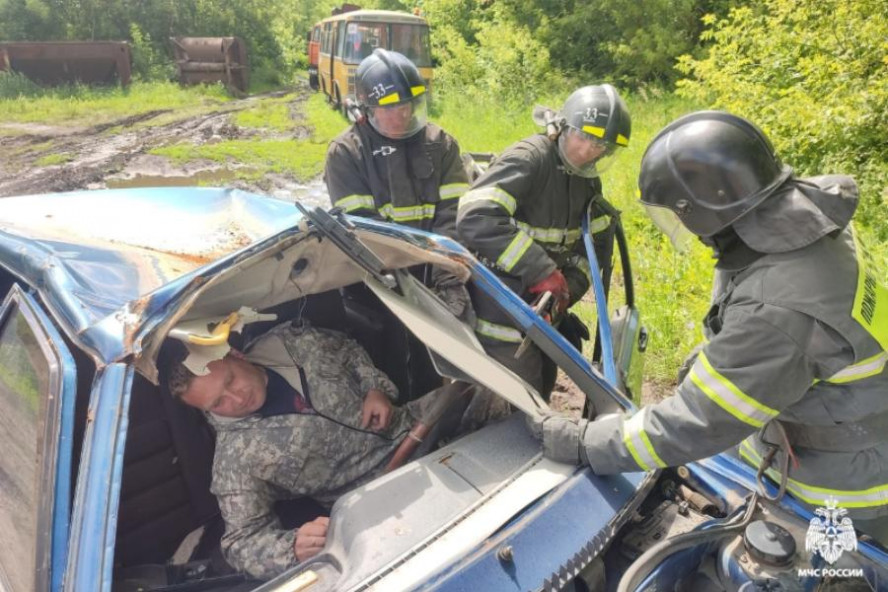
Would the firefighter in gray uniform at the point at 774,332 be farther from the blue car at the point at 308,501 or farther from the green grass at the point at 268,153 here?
the green grass at the point at 268,153

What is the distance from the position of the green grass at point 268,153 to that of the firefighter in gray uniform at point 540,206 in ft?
23.6

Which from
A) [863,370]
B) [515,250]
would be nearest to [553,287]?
[515,250]

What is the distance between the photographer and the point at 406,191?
11.4 feet

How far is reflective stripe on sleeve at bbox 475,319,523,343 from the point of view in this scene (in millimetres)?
2783

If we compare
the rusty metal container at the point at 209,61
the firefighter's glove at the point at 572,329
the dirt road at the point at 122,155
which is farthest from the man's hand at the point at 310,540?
the rusty metal container at the point at 209,61

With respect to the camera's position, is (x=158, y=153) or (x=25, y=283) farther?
(x=158, y=153)

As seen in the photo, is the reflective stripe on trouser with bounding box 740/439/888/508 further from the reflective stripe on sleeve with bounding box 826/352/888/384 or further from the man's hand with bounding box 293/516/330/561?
the man's hand with bounding box 293/516/330/561

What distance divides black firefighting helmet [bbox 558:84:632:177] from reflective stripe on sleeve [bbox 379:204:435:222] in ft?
2.58

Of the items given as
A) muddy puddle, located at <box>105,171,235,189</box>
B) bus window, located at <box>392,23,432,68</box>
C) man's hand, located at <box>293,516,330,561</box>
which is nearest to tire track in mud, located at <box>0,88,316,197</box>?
muddy puddle, located at <box>105,171,235,189</box>

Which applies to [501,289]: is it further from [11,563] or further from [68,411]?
[11,563]

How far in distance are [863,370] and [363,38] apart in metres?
13.6

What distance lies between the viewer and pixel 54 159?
11.2 m

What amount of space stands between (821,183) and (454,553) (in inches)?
55.6

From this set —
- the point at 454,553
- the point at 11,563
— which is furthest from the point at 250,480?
the point at 454,553
